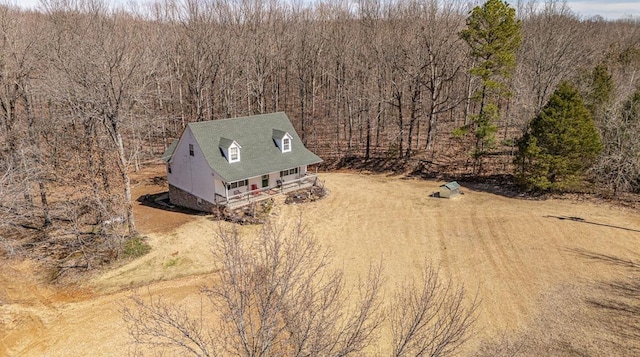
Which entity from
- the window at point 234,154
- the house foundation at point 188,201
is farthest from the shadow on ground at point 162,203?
the window at point 234,154

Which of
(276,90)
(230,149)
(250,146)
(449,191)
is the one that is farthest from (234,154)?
(276,90)

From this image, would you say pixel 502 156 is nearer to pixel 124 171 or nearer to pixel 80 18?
pixel 124 171

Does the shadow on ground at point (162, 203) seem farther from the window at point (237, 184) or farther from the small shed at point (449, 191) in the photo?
the small shed at point (449, 191)

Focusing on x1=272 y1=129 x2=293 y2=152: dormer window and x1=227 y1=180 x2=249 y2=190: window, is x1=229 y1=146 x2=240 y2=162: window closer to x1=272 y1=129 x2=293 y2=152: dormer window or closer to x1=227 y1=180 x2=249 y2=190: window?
x1=227 y1=180 x2=249 y2=190: window

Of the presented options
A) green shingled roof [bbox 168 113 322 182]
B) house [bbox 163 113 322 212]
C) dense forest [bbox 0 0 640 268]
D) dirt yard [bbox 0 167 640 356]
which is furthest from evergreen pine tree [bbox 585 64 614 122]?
house [bbox 163 113 322 212]

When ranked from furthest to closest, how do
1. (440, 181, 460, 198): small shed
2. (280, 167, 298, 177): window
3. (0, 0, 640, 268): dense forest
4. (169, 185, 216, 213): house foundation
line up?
(280, 167, 298, 177): window, (440, 181, 460, 198): small shed, (169, 185, 216, 213): house foundation, (0, 0, 640, 268): dense forest

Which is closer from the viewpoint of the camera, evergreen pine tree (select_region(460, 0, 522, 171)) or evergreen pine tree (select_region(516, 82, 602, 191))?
evergreen pine tree (select_region(516, 82, 602, 191))
